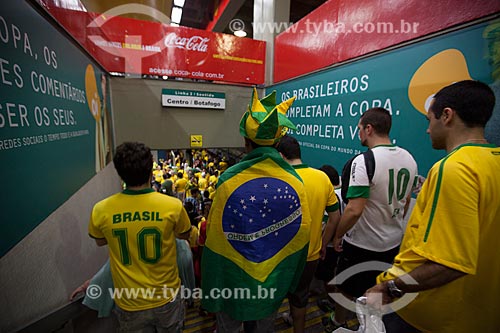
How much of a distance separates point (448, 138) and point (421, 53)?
1377 millimetres

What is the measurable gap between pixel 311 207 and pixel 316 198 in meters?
0.07

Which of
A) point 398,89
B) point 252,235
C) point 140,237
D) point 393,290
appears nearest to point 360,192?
point 393,290

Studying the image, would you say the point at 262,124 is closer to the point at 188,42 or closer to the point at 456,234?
the point at 456,234

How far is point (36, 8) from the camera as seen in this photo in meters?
1.34

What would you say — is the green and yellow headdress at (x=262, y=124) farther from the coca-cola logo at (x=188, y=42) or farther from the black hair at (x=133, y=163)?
the coca-cola logo at (x=188, y=42)

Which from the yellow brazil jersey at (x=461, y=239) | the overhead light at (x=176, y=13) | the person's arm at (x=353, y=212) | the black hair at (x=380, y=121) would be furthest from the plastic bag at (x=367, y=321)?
the overhead light at (x=176, y=13)

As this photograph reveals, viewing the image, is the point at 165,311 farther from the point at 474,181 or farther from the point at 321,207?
the point at 474,181

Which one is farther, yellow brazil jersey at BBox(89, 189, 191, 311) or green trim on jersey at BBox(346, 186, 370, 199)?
green trim on jersey at BBox(346, 186, 370, 199)

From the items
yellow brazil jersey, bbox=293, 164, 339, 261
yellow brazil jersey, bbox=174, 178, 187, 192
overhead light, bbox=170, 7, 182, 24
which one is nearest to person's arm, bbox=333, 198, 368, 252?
yellow brazil jersey, bbox=293, 164, 339, 261

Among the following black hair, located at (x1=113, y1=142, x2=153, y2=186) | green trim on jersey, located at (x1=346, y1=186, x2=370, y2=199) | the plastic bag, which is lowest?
the plastic bag

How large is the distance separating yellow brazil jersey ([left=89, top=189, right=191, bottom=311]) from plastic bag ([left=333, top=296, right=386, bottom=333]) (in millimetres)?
892

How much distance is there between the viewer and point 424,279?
0.88 m

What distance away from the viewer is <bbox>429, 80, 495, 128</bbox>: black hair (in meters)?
0.99

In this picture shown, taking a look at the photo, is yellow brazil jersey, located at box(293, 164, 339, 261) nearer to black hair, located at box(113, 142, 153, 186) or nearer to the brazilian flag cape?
the brazilian flag cape
